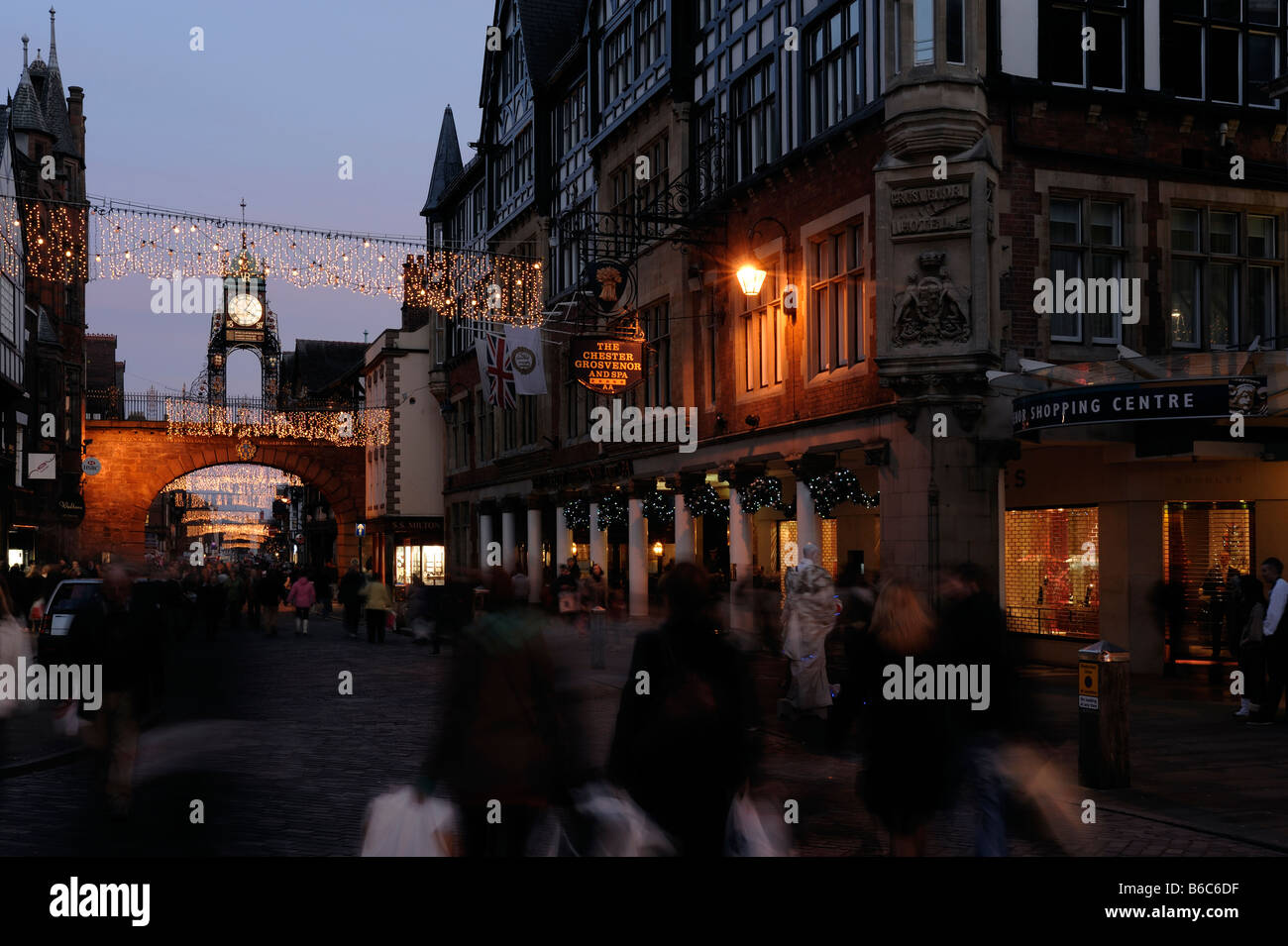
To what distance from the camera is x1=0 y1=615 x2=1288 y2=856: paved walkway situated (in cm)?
900

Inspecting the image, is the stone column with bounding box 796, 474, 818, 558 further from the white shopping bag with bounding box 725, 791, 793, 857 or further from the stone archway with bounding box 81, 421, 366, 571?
the stone archway with bounding box 81, 421, 366, 571

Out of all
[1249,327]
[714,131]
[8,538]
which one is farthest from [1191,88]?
[8,538]

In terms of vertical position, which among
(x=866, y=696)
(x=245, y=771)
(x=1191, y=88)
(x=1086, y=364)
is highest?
(x=1191, y=88)

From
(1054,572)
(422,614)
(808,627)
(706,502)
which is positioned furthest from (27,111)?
(808,627)

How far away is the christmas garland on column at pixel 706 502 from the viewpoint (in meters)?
27.8

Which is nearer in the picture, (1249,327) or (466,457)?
(1249,327)

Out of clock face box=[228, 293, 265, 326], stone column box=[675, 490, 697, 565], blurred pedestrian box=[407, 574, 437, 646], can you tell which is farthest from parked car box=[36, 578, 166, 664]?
clock face box=[228, 293, 265, 326]

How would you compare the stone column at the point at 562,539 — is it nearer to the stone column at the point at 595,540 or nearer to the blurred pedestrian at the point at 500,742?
the stone column at the point at 595,540

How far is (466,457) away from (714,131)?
78.8 feet

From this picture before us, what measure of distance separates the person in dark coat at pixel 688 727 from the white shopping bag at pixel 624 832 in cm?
5

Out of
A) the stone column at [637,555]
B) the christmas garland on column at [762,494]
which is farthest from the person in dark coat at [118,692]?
the stone column at [637,555]
